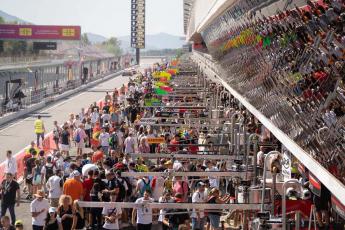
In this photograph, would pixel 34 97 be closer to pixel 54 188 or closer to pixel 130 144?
pixel 130 144

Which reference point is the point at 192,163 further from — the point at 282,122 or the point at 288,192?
the point at 288,192

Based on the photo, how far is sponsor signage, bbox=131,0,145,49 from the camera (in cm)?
11525

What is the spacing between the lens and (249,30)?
627 inches

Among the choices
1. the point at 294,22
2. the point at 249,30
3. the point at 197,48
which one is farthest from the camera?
the point at 197,48

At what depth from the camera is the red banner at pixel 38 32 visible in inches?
3706

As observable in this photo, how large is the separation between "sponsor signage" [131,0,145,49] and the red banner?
21.3 metres

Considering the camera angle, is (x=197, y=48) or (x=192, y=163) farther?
(x=197, y=48)

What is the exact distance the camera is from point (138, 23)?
11538 cm

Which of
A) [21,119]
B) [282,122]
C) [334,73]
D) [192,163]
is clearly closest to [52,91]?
[21,119]

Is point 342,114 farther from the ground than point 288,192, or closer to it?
farther from the ground

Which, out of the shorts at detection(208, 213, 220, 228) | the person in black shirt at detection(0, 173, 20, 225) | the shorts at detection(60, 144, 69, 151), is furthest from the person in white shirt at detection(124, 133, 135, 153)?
the shorts at detection(208, 213, 220, 228)

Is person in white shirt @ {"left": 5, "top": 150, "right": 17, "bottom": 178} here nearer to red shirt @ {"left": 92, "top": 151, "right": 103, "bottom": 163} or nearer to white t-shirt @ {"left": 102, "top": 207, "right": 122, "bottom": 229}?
red shirt @ {"left": 92, "top": 151, "right": 103, "bottom": 163}

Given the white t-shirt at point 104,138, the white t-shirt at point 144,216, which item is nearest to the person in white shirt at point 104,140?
the white t-shirt at point 104,138

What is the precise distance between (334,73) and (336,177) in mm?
994
